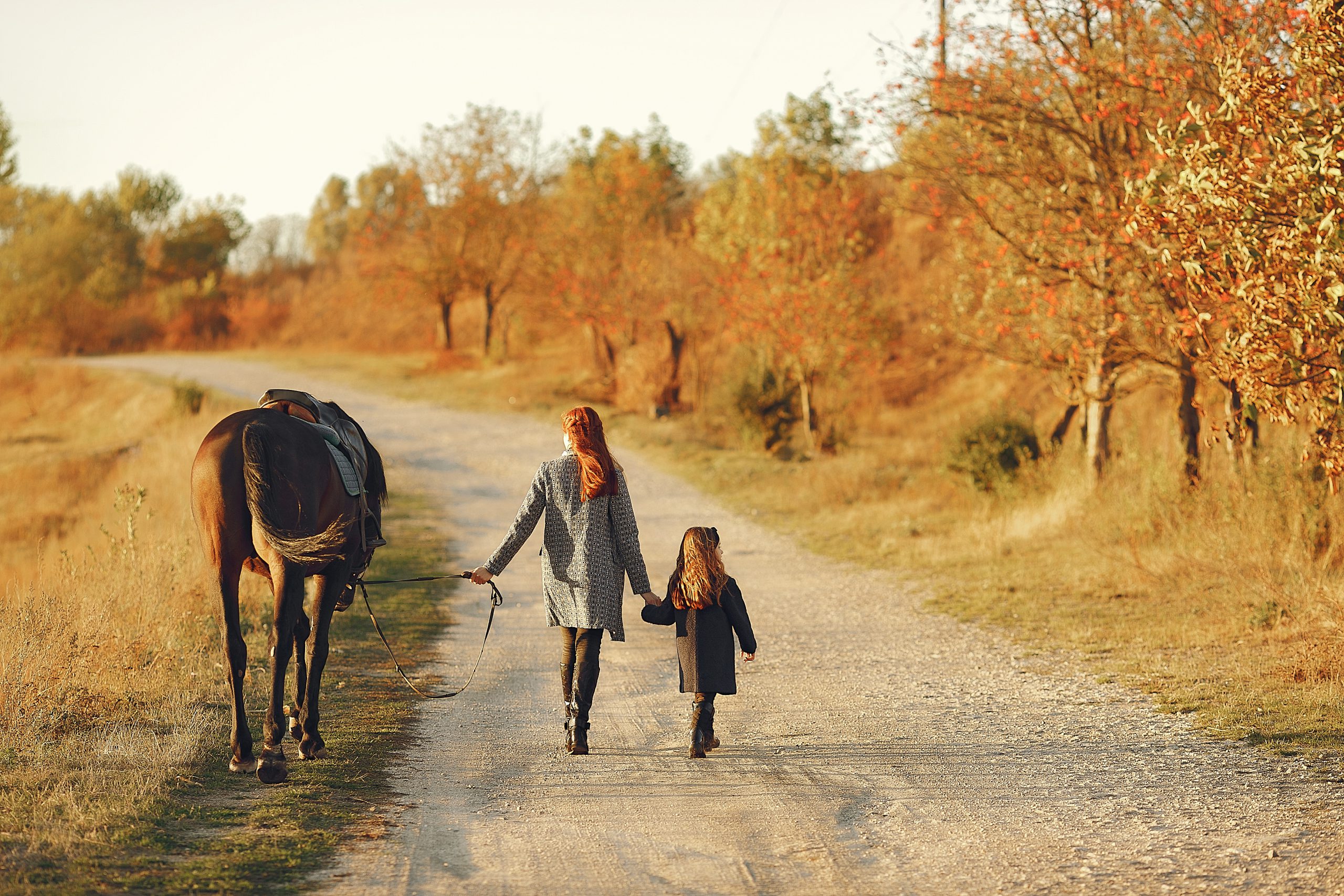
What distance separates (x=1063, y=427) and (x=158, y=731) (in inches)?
600

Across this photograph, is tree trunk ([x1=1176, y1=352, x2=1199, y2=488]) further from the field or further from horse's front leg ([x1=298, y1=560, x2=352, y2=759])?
horse's front leg ([x1=298, y1=560, x2=352, y2=759])

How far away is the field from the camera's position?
4.18 metres

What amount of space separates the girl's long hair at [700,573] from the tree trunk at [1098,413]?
29.9ft

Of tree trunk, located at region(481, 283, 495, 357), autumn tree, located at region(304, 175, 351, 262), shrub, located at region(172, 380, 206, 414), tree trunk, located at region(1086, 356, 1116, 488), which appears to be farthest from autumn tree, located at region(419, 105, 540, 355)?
autumn tree, located at region(304, 175, 351, 262)

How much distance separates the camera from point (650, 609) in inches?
227

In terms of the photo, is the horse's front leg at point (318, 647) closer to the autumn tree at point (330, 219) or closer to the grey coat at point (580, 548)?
the grey coat at point (580, 548)

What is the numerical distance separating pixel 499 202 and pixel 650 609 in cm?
3528

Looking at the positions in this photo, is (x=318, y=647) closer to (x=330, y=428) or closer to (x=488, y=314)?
(x=330, y=428)

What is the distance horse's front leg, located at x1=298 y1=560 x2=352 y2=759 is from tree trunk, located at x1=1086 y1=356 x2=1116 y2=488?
34.0 feet

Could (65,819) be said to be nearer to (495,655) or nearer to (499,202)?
(495,655)

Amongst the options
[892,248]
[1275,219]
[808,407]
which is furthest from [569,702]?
[892,248]

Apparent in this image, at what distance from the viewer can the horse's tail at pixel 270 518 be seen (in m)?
5.38

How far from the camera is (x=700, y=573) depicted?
573 centimetres

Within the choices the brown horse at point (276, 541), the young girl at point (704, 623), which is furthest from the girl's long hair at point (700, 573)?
the brown horse at point (276, 541)
